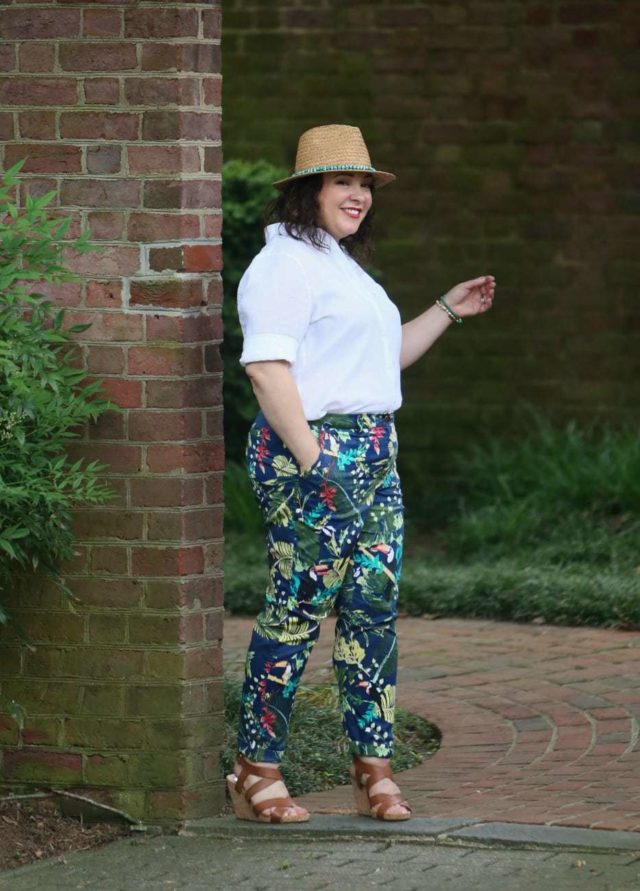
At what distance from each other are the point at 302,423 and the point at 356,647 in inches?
28.0

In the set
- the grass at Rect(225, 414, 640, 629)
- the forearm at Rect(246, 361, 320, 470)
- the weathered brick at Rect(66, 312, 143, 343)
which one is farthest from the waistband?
the grass at Rect(225, 414, 640, 629)

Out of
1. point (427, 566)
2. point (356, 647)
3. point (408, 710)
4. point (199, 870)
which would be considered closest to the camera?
point (199, 870)

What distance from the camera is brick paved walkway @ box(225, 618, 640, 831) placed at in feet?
17.3

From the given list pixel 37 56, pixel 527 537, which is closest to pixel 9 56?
pixel 37 56

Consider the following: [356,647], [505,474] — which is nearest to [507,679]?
[356,647]

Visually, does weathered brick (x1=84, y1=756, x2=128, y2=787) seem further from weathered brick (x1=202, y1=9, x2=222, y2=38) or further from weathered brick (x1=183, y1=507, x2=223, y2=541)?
weathered brick (x1=202, y1=9, x2=222, y2=38)

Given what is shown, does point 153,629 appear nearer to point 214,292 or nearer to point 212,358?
point 212,358

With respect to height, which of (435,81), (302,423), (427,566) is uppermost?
(435,81)

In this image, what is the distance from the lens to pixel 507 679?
7.01 metres

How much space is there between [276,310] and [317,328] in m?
0.14

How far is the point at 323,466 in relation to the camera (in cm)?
484

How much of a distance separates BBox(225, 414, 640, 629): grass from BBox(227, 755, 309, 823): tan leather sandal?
312cm

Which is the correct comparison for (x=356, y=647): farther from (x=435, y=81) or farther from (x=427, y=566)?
(x=435, y=81)

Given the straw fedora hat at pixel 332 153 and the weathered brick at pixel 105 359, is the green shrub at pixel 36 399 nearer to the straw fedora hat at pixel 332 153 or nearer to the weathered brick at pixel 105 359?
the weathered brick at pixel 105 359
